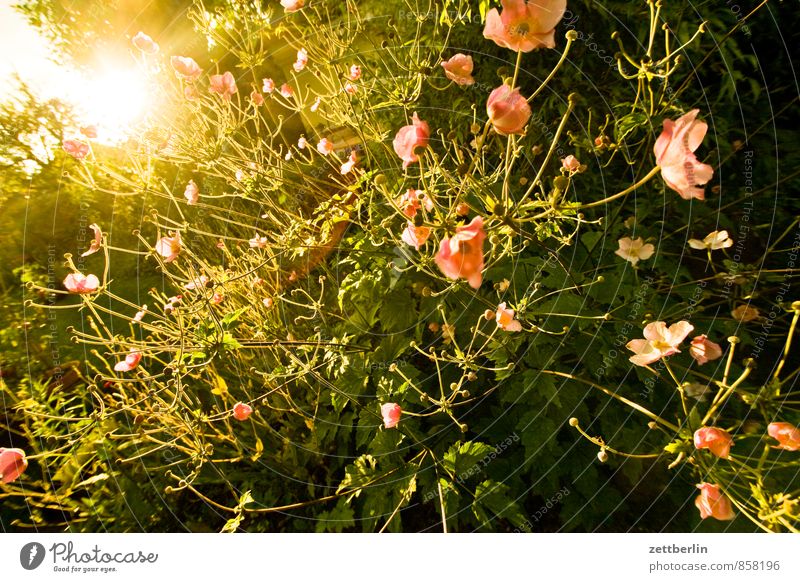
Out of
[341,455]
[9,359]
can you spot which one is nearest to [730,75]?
[341,455]

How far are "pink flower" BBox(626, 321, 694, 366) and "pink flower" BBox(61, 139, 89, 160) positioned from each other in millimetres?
1394

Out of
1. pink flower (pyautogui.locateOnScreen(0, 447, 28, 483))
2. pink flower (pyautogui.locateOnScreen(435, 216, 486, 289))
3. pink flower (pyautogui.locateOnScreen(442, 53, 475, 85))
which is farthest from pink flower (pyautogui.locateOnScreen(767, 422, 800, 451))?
pink flower (pyautogui.locateOnScreen(0, 447, 28, 483))

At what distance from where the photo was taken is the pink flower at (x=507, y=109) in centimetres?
54

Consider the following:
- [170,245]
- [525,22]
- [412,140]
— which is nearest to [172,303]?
[170,245]

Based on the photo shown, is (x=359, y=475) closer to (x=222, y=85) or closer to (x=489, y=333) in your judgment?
(x=489, y=333)

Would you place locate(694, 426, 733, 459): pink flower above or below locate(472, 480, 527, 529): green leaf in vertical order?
above

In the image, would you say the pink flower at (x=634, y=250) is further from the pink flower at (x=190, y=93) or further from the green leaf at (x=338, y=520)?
the pink flower at (x=190, y=93)

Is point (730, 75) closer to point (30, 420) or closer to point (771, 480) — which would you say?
point (771, 480)

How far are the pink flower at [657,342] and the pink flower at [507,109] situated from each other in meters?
0.50

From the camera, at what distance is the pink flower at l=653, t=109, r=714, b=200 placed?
1.80 feet

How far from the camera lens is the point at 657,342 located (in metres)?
0.78

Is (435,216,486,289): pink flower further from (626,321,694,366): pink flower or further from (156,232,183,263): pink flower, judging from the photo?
(156,232,183,263): pink flower

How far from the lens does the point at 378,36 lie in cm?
171

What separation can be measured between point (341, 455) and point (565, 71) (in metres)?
1.49
